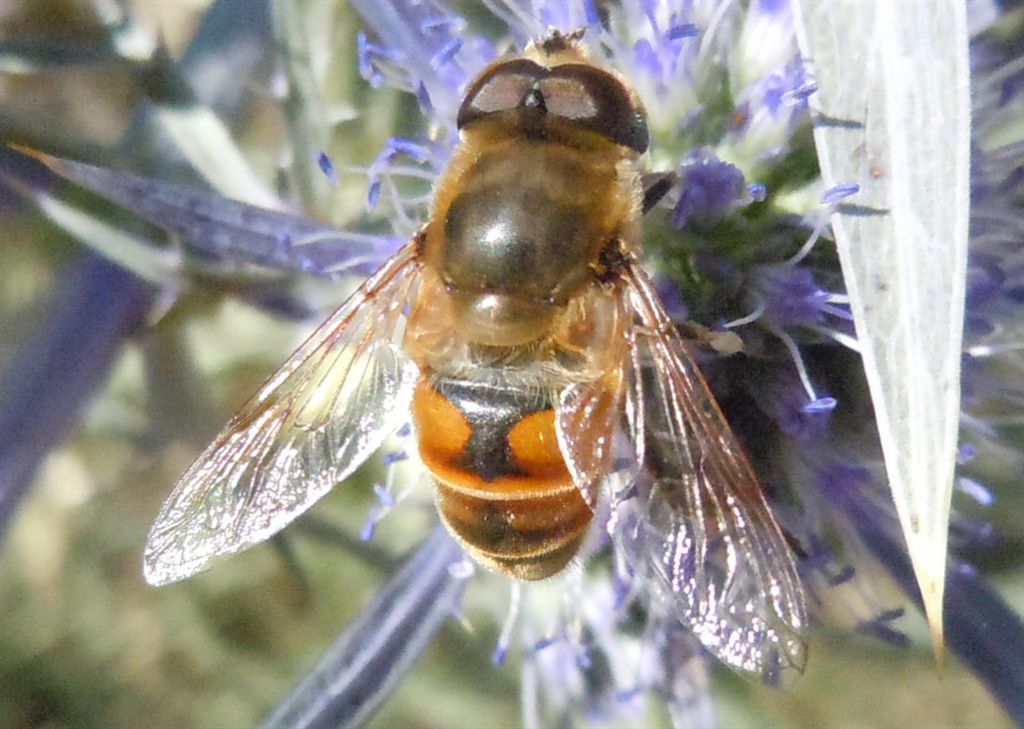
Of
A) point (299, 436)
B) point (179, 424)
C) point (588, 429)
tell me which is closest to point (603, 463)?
point (588, 429)

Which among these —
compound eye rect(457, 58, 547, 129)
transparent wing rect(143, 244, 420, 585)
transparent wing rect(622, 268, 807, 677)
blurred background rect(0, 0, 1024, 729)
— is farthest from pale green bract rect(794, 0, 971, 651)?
blurred background rect(0, 0, 1024, 729)

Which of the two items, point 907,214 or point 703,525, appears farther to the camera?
point 703,525

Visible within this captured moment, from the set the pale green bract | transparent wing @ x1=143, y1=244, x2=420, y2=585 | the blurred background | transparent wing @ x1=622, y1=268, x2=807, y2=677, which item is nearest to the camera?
the pale green bract

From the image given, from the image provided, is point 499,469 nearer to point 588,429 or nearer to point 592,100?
point 588,429

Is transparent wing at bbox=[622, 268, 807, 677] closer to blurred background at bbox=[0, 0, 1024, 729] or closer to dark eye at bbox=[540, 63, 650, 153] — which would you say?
dark eye at bbox=[540, 63, 650, 153]

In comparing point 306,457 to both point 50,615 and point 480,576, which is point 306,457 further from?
point 50,615

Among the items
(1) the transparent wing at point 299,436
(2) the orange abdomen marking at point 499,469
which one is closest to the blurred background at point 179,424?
(1) the transparent wing at point 299,436
